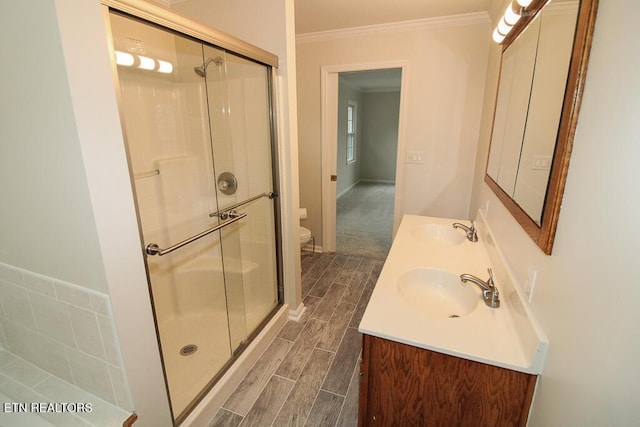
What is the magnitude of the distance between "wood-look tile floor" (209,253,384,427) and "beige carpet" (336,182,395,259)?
3.31ft

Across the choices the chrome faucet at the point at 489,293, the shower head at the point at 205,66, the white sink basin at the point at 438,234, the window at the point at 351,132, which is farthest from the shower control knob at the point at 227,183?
the window at the point at 351,132

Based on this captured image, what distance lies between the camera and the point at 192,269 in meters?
2.23

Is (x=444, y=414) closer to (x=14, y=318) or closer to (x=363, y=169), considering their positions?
(x=14, y=318)

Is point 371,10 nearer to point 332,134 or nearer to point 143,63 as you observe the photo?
point 332,134

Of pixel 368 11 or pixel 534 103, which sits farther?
pixel 368 11

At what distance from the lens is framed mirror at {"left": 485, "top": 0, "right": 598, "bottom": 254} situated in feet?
2.62

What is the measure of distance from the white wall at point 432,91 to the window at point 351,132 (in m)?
3.97

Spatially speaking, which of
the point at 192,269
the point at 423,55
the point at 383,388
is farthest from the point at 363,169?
the point at 383,388

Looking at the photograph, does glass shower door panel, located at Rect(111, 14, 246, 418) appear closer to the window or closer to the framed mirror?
the framed mirror

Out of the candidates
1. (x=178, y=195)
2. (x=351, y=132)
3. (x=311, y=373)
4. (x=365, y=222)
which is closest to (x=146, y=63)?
(x=178, y=195)

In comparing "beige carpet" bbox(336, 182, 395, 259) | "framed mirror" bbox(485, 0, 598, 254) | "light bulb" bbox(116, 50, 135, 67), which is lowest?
"beige carpet" bbox(336, 182, 395, 259)

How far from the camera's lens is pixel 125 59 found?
1.66 meters

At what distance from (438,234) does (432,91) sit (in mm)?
1469

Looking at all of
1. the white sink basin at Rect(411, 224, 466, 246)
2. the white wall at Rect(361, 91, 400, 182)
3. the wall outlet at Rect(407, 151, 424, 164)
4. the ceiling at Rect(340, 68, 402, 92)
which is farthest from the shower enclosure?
the white wall at Rect(361, 91, 400, 182)
